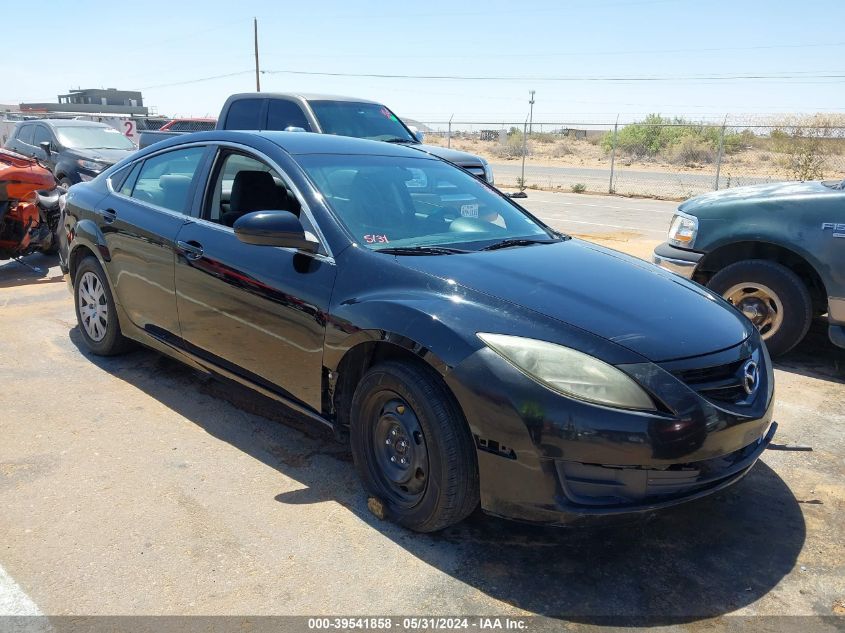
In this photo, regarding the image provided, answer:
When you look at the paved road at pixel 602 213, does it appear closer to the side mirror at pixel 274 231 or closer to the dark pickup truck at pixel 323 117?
the dark pickup truck at pixel 323 117

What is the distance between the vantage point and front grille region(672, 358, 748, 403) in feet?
8.87

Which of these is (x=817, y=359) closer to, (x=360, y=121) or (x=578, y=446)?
(x=578, y=446)

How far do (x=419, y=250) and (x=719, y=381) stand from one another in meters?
1.43

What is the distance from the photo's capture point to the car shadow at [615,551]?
8.64 feet

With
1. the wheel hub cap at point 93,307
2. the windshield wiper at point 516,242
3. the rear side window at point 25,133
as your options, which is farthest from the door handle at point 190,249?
the rear side window at point 25,133

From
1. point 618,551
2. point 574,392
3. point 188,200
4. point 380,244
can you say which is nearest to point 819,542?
point 618,551

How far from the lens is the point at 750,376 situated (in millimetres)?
2945

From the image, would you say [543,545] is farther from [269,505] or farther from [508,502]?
[269,505]

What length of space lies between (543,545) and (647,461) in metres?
0.70

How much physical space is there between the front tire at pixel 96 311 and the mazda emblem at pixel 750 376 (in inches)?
154

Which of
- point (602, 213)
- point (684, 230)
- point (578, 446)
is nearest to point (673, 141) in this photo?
point (602, 213)

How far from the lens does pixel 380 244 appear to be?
3375mm

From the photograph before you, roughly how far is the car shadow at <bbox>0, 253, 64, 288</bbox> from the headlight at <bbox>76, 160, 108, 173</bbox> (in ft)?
11.8

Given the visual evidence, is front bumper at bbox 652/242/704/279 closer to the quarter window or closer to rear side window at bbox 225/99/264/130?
rear side window at bbox 225/99/264/130
